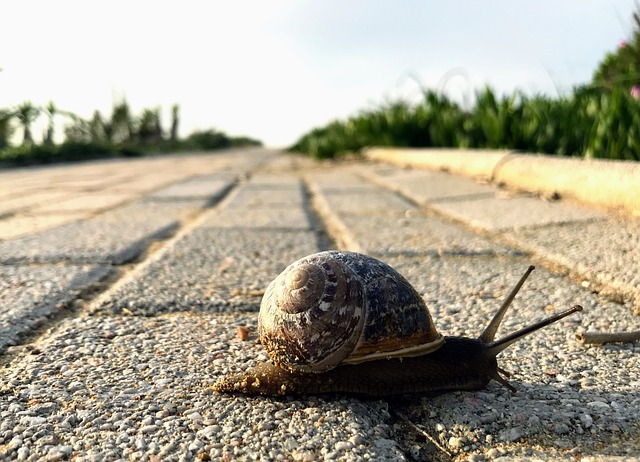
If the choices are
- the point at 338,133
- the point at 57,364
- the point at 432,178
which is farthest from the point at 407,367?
the point at 338,133

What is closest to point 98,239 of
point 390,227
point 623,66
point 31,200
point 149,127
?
point 390,227

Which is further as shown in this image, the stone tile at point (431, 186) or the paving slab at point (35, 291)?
the stone tile at point (431, 186)

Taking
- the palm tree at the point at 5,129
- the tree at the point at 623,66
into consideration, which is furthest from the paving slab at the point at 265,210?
the palm tree at the point at 5,129

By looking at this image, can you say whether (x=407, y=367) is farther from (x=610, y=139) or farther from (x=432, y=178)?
(x=432, y=178)

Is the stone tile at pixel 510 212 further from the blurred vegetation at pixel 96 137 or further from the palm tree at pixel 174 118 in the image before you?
the palm tree at pixel 174 118

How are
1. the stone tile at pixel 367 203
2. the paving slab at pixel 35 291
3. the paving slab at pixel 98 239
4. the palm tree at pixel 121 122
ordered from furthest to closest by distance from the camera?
1. the palm tree at pixel 121 122
2. the stone tile at pixel 367 203
3. the paving slab at pixel 98 239
4. the paving slab at pixel 35 291

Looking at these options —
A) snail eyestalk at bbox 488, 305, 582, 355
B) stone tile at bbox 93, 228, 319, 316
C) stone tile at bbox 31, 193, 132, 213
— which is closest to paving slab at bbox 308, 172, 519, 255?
stone tile at bbox 93, 228, 319, 316
